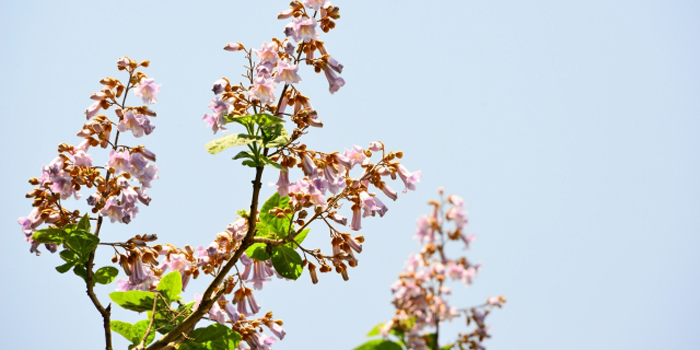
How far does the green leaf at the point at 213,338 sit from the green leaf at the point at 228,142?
110 centimetres

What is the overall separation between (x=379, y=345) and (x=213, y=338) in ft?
6.77

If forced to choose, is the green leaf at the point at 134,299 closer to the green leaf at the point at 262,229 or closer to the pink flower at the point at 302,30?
the green leaf at the point at 262,229

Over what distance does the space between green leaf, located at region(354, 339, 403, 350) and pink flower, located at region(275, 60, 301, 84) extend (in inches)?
79.9

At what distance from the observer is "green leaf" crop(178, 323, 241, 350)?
12.9 ft

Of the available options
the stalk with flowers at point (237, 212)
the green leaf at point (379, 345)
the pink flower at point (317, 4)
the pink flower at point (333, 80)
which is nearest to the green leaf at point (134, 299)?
the stalk with flowers at point (237, 212)

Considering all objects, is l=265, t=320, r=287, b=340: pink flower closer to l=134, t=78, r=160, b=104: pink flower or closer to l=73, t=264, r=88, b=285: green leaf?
l=73, t=264, r=88, b=285: green leaf

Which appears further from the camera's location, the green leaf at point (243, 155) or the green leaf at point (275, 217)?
the green leaf at point (275, 217)

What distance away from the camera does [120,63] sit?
4.38 metres

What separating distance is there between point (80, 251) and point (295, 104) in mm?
1578

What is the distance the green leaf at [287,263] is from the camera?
3.89 meters

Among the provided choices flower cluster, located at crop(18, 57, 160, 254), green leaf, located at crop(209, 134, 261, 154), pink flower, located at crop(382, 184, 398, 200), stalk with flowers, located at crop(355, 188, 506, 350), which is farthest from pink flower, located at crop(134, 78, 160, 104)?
stalk with flowers, located at crop(355, 188, 506, 350)

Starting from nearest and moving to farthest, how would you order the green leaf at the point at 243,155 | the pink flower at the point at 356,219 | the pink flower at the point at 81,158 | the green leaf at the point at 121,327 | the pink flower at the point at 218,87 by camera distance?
1. the green leaf at the point at 243,155
2. the pink flower at the point at 218,87
3. the pink flower at the point at 356,219
4. the pink flower at the point at 81,158
5. the green leaf at the point at 121,327

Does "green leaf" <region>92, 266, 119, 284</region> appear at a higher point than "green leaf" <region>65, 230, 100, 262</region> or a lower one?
lower

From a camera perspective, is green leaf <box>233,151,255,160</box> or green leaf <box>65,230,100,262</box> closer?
green leaf <box>233,151,255,160</box>
